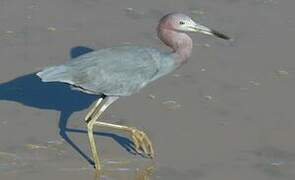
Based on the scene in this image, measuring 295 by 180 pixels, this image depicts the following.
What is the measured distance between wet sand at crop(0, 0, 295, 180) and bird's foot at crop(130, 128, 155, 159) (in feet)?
0.23

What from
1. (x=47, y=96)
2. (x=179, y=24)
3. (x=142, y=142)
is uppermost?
(x=179, y=24)

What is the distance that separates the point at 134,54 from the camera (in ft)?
24.4

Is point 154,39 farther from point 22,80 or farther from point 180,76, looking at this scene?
point 22,80

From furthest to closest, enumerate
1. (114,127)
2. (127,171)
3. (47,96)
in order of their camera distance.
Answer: (47,96), (114,127), (127,171)

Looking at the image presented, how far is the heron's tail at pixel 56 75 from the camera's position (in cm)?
729

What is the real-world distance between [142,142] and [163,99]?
3.46 ft

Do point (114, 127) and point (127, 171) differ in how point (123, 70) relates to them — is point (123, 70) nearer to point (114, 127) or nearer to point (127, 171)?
point (114, 127)

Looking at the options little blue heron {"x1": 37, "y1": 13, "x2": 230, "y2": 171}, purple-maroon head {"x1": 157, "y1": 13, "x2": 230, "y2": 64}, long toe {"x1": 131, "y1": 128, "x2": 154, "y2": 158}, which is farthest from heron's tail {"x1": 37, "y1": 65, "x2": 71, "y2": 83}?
purple-maroon head {"x1": 157, "y1": 13, "x2": 230, "y2": 64}

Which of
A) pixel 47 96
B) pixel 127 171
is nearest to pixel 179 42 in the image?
pixel 127 171

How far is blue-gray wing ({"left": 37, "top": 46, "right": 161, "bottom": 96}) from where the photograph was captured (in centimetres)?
733

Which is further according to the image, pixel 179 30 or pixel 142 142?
pixel 179 30

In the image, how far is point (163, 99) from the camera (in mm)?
8414

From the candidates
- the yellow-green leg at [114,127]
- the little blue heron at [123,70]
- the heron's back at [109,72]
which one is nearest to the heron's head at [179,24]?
the little blue heron at [123,70]

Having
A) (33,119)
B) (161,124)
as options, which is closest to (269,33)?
(161,124)
